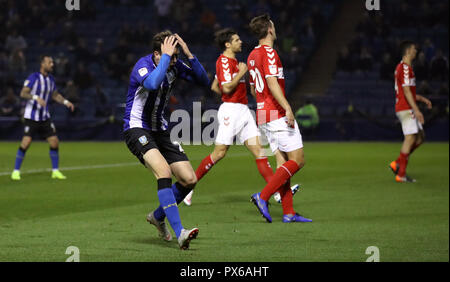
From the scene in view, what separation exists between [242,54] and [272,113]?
17.9 meters

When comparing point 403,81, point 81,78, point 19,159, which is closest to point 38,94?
point 19,159

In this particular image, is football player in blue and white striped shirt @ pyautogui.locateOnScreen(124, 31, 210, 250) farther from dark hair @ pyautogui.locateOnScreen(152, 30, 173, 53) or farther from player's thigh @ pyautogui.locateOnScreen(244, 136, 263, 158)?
player's thigh @ pyautogui.locateOnScreen(244, 136, 263, 158)

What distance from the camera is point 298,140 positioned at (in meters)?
8.39

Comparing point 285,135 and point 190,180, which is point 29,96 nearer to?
point 285,135

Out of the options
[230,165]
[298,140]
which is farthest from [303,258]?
[230,165]

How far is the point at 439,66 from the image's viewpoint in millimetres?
25719

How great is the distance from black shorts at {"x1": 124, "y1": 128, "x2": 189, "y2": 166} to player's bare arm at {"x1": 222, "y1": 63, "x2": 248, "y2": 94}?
1.93 meters

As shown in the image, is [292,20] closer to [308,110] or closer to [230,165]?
[308,110]

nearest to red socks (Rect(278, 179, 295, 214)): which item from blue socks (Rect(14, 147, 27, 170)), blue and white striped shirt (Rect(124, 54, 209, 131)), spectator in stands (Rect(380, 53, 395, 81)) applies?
blue and white striped shirt (Rect(124, 54, 209, 131))

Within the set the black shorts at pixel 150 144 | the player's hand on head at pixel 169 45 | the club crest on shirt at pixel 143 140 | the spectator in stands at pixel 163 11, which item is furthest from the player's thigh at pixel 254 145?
the spectator in stands at pixel 163 11

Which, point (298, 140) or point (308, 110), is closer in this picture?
point (298, 140)

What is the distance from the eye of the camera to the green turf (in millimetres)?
6742

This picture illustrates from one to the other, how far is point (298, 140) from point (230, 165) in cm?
896

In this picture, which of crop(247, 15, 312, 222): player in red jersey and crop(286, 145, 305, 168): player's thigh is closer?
crop(247, 15, 312, 222): player in red jersey
